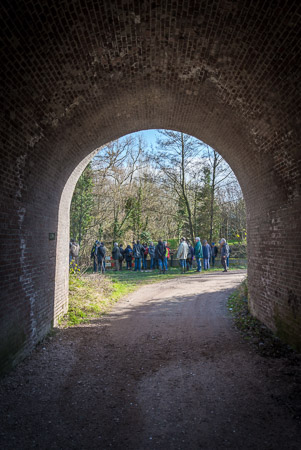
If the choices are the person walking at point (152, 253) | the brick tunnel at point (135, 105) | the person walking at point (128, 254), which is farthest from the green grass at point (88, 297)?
the person walking at point (128, 254)

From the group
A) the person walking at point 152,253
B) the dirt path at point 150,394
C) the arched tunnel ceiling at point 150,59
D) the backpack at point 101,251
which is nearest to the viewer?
the dirt path at point 150,394

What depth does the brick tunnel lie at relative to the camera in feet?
14.5

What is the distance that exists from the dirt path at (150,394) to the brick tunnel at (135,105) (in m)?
0.82

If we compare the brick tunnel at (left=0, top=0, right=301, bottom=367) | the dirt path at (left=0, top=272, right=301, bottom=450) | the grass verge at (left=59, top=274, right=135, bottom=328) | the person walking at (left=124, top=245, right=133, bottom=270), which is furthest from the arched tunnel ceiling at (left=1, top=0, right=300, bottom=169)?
the person walking at (left=124, top=245, right=133, bottom=270)

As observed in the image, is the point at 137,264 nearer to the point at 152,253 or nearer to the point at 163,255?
the point at 152,253

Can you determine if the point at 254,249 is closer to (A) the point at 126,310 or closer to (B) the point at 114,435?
(A) the point at 126,310

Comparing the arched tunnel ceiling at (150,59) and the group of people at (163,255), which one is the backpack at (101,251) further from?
the arched tunnel ceiling at (150,59)

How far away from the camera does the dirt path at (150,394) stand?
3.32 m

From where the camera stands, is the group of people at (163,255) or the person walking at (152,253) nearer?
the group of people at (163,255)

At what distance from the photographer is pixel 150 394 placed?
4293mm

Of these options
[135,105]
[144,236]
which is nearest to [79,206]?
[144,236]

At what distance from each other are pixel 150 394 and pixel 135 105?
6286 mm

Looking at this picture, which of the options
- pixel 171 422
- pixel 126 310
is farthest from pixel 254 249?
pixel 171 422

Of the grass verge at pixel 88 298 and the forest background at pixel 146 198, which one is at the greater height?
the forest background at pixel 146 198
